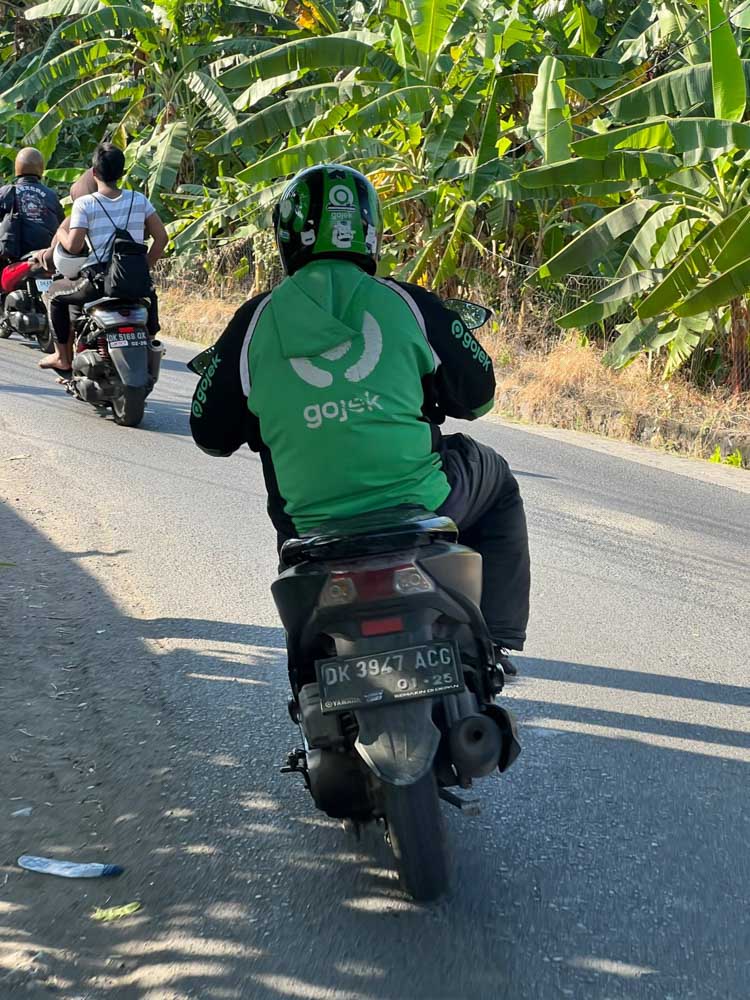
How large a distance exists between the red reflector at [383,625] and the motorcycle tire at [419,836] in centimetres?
37

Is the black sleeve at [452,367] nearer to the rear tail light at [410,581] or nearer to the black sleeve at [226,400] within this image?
the black sleeve at [226,400]

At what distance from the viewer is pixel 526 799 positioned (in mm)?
4133

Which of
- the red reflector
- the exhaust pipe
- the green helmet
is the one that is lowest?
the exhaust pipe

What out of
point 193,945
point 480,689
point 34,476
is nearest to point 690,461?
point 34,476

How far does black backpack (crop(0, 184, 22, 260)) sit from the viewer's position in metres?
13.8

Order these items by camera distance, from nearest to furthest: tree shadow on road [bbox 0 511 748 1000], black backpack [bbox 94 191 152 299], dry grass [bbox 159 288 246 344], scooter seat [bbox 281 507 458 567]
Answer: tree shadow on road [bbox 0 511 748 1000] < scooter seat [bbox 281 507 458 567] < black backpack [bbox 94 191 152 299] < dry grass [bbox 159 288 246 344]

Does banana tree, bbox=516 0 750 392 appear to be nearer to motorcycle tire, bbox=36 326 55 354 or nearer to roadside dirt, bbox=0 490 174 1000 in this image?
motorcycle tire, bbox=36 326 55 354

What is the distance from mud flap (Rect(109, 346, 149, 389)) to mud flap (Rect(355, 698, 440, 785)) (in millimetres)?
7067

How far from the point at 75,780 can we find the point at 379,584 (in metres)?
1.57

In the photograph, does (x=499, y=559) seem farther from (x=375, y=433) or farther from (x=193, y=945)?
(x=193, y=945)

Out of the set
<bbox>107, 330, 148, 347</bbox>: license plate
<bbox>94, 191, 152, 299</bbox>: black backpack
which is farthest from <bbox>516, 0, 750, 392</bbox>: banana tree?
<bbox>107, 330, 148, 347</bbox>: license plate

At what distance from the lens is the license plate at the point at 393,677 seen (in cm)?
324

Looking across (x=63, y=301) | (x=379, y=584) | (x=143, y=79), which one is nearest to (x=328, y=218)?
(x=379, y=584)

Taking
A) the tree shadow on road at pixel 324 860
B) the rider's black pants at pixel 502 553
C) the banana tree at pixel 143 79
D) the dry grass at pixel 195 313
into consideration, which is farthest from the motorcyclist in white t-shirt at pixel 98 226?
the banana tree at pixel 143 79
